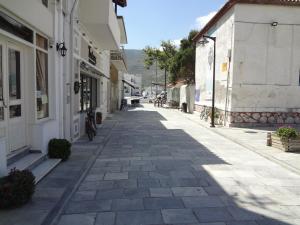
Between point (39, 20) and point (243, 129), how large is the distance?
1117 cm

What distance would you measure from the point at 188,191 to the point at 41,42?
16.4 feet

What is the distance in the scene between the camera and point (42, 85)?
8789mm

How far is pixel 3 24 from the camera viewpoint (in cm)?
630

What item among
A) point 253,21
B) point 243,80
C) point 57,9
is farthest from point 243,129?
point 57,9

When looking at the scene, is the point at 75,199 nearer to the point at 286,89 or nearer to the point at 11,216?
the point at 11,216

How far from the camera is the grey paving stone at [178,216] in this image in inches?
195

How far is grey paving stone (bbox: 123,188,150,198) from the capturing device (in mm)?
6062

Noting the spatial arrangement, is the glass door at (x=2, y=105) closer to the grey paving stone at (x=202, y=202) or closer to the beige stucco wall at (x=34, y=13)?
the beige stucco wall at (x=34, y=13)

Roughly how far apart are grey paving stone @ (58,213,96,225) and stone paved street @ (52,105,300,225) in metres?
0.01

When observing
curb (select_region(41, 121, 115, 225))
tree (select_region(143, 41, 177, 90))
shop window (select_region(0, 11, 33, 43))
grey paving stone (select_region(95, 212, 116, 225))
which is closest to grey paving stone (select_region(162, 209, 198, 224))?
grey paving stone (select_region(95, 212, 116, 225))

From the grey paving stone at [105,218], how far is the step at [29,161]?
7.36 ft

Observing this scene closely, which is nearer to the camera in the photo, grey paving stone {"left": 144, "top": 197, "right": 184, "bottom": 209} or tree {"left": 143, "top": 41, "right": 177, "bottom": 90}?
grey paving stone {"left": 144, "top": 197, "right": 184, "bottom": 209}

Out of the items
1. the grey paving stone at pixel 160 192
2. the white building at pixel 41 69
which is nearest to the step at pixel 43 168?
the white building at pixel 41 69

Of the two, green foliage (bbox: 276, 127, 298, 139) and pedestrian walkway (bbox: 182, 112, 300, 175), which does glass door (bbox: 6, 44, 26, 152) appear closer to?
pedestrian walkway (bbox: 182, 112, 300, 175)
